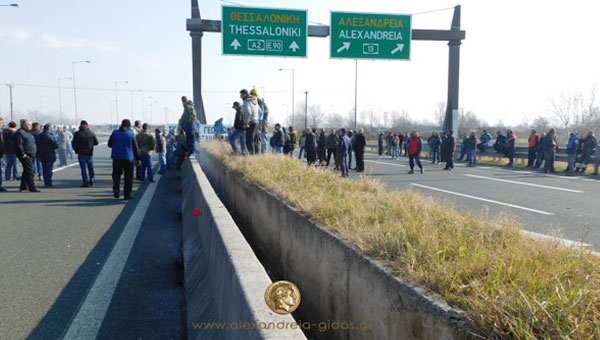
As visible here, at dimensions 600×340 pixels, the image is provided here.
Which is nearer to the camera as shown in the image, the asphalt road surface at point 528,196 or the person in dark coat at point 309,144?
the asphalt road surface at point 528,196

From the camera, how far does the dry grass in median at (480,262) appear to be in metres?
2.10

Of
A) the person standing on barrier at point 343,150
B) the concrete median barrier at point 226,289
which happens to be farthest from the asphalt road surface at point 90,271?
the person standing on barrier at point 343,150

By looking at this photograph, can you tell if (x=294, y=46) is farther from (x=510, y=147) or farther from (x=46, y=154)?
(x=510, y=147)

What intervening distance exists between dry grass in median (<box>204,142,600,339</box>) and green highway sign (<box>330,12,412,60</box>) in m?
16.1

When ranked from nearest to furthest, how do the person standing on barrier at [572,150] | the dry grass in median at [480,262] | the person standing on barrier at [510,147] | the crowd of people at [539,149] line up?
the dry grass in median at [480,262]
the person standing on barrier at [572,150]
the crowd of people at [539,149]
the person standing on barrier at [510,147]

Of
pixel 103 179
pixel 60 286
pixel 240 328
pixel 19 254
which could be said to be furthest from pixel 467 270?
pixel 103 179

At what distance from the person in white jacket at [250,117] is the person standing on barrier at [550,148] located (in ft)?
44.6

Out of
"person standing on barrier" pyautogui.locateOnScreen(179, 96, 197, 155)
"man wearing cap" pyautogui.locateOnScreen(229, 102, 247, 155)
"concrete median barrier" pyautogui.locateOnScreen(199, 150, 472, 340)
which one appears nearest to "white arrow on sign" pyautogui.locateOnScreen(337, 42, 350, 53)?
"person standing on barrier" pyautogui.locateOnScreen(179, 96, 197, 155)

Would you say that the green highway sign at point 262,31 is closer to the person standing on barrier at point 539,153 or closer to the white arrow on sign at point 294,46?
the white arrow on sign at point 294,46

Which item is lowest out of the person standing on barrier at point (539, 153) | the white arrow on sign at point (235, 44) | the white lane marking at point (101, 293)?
the white lane marking at point (101, 293)

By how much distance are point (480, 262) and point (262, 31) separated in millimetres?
18213

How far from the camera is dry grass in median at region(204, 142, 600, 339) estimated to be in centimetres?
210

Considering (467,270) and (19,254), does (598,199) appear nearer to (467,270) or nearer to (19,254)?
(467,270)

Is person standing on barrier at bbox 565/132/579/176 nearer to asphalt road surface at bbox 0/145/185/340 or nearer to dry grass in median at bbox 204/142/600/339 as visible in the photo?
asphalt road surface at bbox 0/145/185/340
